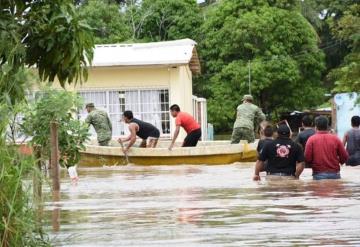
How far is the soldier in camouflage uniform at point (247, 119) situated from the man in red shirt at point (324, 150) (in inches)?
364

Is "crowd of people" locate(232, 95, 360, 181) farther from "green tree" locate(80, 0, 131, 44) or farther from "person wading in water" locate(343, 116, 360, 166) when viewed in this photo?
"green tree" locate(80, 0, 131, 44)

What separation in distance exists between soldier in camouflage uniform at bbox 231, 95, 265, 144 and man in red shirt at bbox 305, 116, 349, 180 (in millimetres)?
9236

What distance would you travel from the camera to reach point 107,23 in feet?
166

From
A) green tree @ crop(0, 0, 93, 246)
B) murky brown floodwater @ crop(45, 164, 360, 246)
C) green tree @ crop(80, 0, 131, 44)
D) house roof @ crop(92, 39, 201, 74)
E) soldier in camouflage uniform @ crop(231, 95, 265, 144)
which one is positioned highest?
green tree @ crop(80, 0, 131, 44)

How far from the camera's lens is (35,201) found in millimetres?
8180

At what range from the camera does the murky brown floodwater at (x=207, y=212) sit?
35.1 feet

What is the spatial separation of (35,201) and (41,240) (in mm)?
565

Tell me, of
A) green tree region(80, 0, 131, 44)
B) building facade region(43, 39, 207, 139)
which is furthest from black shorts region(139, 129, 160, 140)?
green tree region(80, 0, 131, 44)

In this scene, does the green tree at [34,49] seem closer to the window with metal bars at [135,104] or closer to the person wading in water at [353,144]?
the person wading in water at [353,144]

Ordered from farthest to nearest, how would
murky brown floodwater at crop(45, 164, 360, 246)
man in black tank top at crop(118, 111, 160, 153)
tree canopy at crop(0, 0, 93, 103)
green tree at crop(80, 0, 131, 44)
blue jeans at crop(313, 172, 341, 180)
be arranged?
green tree at crop(80, 0, 131, 44) → man in black tank top at crop(118, 111, 160, 153) → blue jeans at crop(313, 172, 341, 180) → murky brown floodwater at crop(45, 164, 360, 246) → tree canopy at crop(0, 0, 93, 103)

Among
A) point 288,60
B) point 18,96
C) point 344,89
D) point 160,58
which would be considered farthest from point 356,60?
point 18,96

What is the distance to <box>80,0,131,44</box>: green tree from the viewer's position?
1957 inches

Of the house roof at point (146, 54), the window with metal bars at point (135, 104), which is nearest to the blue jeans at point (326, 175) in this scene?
the house roof at point (146, 54)

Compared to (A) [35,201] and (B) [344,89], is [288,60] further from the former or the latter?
(A) [35,201]
